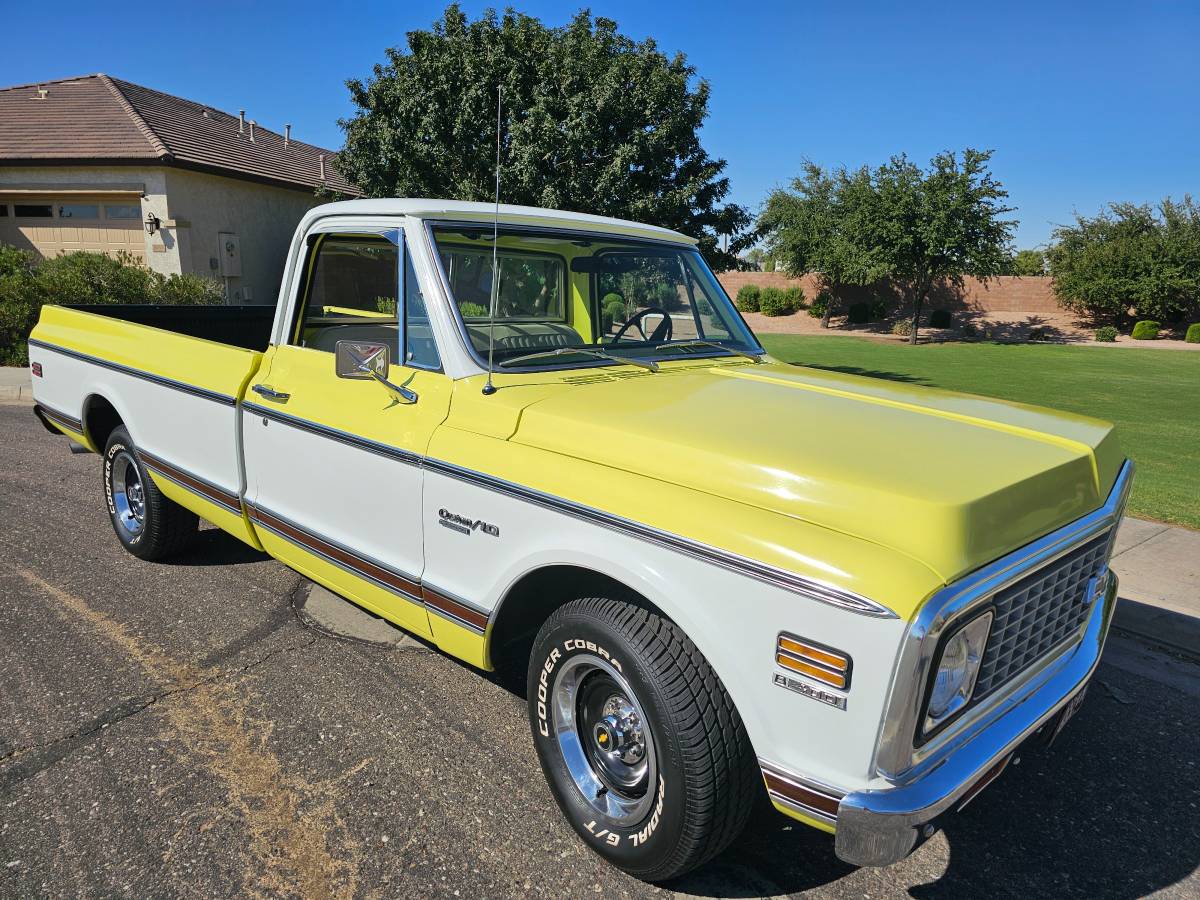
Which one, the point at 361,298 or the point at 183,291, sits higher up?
the point at 361,298

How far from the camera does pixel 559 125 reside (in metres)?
13.0

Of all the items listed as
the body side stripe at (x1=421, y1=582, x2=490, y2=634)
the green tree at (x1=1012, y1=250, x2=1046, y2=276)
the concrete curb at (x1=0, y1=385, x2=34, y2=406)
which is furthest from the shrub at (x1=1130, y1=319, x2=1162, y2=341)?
the body side stripe at (x1=421, y1=582, x2=490, y2=634)

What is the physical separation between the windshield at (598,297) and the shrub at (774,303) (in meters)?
38.7

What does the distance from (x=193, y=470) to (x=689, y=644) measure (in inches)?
124

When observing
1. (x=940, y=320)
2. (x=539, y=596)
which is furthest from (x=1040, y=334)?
(x=539, y=596)

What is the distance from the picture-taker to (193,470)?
165 inches

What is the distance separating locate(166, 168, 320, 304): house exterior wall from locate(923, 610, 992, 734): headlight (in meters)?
17.8

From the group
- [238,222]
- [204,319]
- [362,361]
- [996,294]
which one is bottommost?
[204,319]

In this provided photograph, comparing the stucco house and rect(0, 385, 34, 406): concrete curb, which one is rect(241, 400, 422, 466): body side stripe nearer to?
rect(0, 385, 34, 406): concrete curb

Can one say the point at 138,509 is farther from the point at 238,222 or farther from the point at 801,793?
the point at 238,222

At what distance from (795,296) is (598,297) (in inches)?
1564

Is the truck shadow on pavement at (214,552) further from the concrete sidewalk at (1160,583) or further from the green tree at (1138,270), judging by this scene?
the green tree at (1138,270)

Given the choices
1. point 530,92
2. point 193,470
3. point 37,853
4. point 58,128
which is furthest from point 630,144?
point 58,128

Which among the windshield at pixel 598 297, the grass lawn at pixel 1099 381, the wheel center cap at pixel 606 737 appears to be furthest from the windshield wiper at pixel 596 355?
the grass lawn at pixel 1099 381
